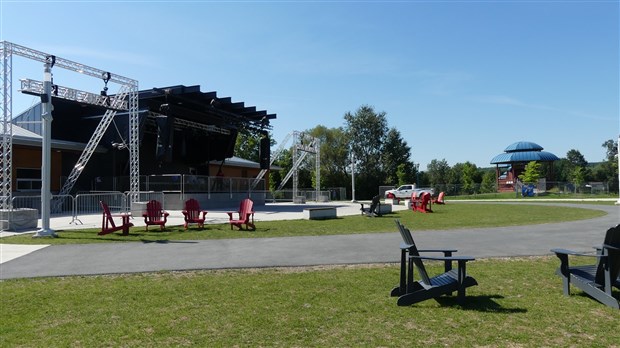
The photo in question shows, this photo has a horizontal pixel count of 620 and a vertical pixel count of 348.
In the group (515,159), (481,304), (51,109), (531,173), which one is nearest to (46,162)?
(51,109)

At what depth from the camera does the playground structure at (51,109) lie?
46.4 ft

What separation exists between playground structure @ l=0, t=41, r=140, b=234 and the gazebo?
2154 inches

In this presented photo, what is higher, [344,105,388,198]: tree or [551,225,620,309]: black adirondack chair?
[344,105,388,198]: tree

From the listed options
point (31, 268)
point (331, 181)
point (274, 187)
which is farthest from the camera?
point (331, 181)

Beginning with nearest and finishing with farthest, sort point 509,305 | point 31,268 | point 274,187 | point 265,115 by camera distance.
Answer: point 509,305
point 31,268
point 265,115
point 274,187

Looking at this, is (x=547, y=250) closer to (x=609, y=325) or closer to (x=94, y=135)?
(x=609, y=325)

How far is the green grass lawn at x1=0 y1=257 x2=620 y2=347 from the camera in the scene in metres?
4.26

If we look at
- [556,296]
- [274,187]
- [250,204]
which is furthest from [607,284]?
[274,187]

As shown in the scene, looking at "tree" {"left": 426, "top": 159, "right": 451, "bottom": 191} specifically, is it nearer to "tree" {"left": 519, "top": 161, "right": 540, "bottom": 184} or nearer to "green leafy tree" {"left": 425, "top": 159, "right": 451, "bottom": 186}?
"green leafy tree" {"left": 425, "top": 159, "right": 451, "bottom": 186}

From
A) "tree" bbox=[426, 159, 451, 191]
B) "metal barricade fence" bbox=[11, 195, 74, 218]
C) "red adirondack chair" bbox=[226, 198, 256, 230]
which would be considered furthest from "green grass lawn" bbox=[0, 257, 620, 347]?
"tree" bbox=[426, 159, 451, 191]

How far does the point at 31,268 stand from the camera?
8234mm

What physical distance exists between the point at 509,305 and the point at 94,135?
28.8 metres

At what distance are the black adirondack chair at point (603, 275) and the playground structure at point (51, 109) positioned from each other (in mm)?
13514

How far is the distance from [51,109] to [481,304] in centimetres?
1391
